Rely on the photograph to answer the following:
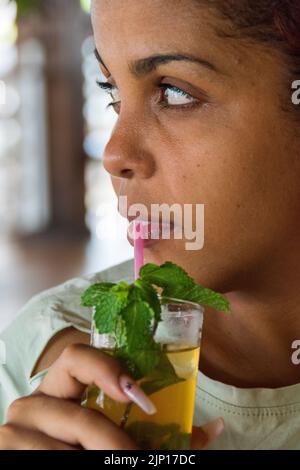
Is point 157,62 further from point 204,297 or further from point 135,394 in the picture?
point 135,394

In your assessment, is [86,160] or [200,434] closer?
[200,434]

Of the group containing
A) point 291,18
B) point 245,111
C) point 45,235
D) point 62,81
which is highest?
point 62,81

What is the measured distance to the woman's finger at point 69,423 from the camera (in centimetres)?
81

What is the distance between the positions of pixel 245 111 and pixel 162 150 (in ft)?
0.42

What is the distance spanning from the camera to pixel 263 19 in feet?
3.60

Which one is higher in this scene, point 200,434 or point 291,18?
point 291,18

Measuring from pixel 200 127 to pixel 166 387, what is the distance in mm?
404

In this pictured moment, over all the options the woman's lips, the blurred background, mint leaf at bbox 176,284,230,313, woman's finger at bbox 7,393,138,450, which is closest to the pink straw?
the woman's lips

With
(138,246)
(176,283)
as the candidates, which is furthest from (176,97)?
(176,283)

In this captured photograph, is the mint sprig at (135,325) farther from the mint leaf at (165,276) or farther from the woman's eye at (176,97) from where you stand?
the woman's eye at (176,97)

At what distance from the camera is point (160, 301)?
87cm

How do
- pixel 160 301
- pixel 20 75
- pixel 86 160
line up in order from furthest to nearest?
1. pixel 86 160
2. pixel 20 75
3. pixel 160 301

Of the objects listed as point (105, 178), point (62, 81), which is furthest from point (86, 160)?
point (62, 81)
